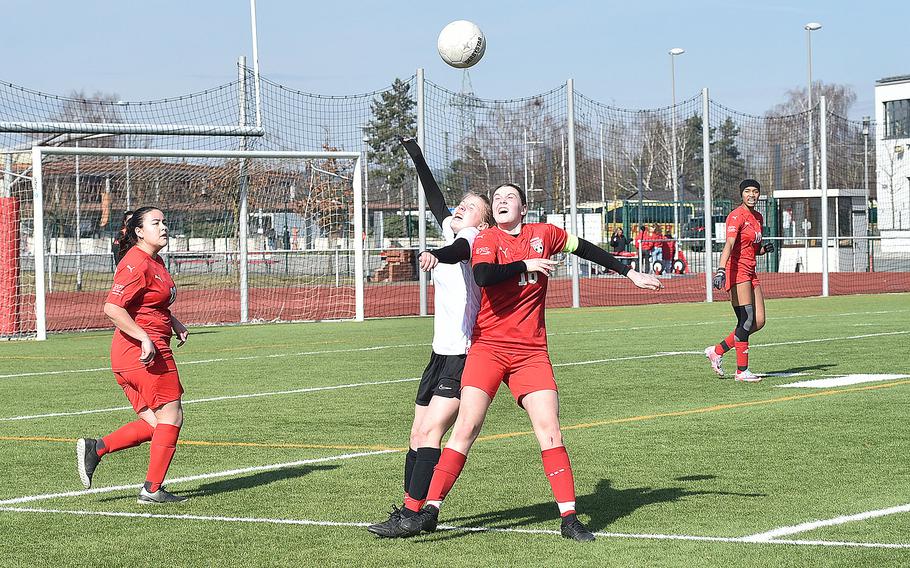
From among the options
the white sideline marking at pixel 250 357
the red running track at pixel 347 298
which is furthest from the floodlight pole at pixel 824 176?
the white sideline marking at pixel 250 357

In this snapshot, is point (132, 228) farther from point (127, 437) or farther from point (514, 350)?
point (514, 350)

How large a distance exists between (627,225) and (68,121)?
78.7 ft

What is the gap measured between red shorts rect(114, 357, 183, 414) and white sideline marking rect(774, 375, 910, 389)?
25.4 feet

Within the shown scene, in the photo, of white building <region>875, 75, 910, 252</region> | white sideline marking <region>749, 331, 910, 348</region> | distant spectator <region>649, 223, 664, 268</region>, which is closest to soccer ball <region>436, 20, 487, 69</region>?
white sideline marking <region>749, 331, 910, 348</region>

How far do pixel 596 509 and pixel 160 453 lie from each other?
8.85 feet

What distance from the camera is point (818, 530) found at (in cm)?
652

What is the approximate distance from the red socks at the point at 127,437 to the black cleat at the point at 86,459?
0.07m

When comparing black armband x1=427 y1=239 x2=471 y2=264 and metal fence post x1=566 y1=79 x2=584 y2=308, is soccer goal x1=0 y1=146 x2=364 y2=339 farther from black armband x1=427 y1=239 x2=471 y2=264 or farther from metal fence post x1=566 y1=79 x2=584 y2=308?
black armband x1=427 y1=239 x2=471 y2=264

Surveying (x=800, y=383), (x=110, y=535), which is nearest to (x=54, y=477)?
(x=110, y=535)

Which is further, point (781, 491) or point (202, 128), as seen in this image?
point (202, 128)

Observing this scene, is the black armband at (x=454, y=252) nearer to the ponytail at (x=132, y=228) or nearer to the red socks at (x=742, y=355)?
the ponytail at (x=132, y=228)

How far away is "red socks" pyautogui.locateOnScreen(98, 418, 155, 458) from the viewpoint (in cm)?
801

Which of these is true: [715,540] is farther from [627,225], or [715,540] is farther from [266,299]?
[627,225]

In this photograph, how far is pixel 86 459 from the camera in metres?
7.88
